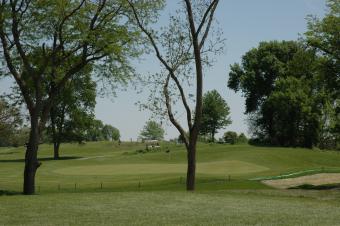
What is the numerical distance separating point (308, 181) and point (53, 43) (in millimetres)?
24578

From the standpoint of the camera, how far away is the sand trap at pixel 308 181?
4029 centimetres

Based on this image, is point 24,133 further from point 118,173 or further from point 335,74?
point 335,74

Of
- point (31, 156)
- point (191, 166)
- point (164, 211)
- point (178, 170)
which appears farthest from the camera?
point (178, 170)

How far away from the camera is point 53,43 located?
88.8 feet

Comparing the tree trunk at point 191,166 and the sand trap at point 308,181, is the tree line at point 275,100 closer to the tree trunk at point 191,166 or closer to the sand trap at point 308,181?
the sand trap at point 308,181

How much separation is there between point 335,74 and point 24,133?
51.0 m

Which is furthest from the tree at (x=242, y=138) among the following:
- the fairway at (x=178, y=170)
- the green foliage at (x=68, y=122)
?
the fairway at (x=178, y=170)

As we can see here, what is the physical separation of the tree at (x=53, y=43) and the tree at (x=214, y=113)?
334 ft

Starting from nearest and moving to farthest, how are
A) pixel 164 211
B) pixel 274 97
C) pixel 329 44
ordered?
1. pixel 164 211
2. pixel 329 44
3. pixel 274 97

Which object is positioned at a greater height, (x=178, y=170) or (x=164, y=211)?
(x=164, y=211)

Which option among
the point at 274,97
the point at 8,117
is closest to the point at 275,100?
the point at 274,97

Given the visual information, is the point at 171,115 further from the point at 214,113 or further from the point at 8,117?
the point at 214,113

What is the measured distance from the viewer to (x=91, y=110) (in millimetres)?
91500

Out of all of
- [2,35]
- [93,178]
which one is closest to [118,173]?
[93,178]
